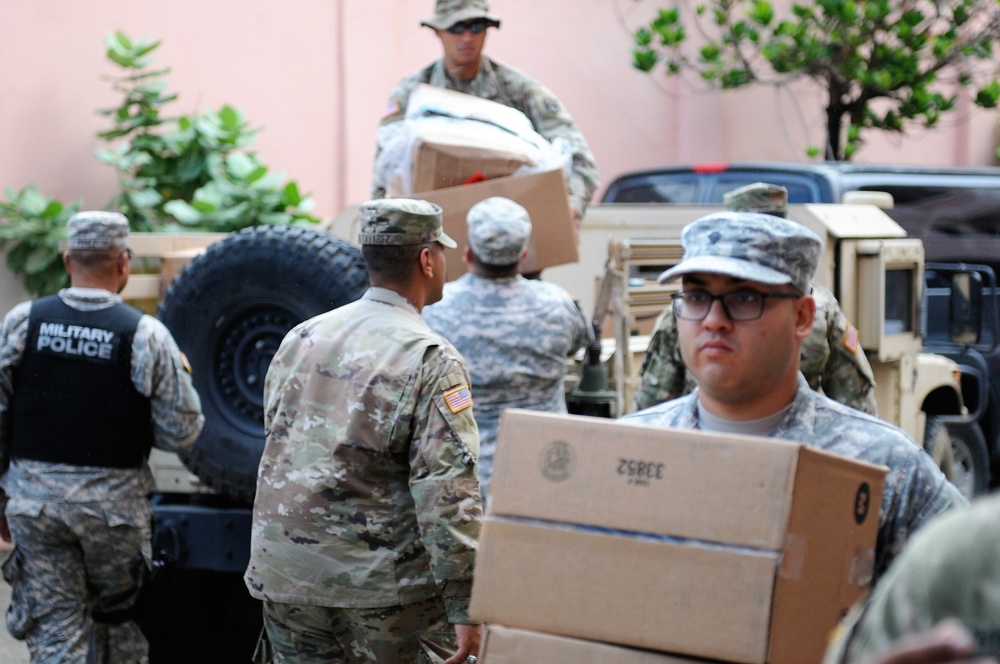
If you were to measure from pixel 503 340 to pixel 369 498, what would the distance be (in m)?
1.40

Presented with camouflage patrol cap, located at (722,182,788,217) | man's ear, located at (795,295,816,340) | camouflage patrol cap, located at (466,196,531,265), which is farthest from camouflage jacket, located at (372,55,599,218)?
man's ear, located at (795,295,816,340)

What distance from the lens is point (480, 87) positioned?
5547 mm

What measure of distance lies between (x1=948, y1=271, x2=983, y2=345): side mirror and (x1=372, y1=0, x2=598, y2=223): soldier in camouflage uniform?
275cm

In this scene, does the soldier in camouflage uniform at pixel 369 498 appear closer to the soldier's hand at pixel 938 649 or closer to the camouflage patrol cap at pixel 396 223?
the camouflage patrol cap at pixel 396 223

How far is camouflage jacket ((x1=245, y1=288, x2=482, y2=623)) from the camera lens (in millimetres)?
3166

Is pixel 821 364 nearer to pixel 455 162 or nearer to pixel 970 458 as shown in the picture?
pixel 455 162

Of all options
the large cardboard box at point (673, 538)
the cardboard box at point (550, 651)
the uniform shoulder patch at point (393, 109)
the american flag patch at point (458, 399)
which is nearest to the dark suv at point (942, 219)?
the uniform shoulder patch at point (393, 109)

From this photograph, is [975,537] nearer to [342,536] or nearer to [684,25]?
[342,536]

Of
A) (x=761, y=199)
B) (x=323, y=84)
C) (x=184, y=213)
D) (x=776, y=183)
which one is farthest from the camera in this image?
(x=323, y=84)

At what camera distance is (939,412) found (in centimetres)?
692

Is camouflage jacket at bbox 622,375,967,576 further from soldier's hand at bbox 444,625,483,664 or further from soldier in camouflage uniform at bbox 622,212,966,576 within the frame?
soldier's hand at bbox 444,625,483,664

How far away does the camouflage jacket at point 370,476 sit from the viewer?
317 cm

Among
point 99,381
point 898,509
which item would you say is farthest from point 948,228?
point 898,509

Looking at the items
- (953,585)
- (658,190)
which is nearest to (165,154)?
(658,190)
